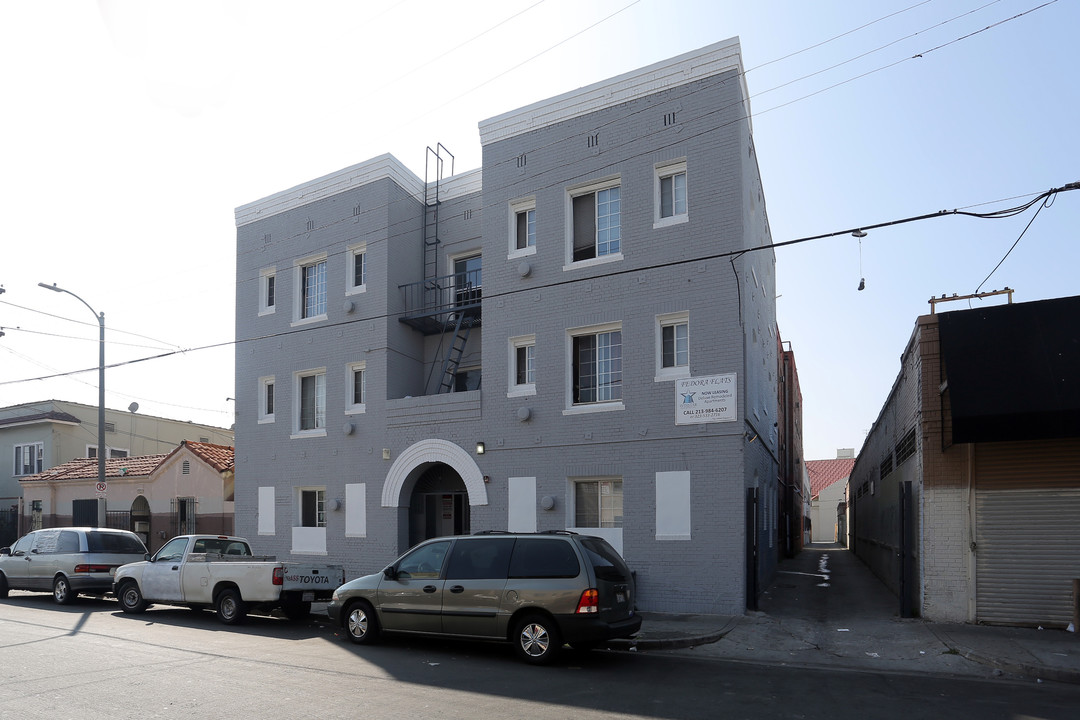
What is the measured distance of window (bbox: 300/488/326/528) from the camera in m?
21.0

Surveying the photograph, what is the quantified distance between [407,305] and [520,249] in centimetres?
412

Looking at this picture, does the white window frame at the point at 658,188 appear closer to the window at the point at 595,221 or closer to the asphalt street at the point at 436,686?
the window at the point at 595,221

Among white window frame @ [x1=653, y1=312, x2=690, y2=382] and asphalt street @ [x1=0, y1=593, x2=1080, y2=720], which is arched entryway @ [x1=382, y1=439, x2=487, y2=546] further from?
asphalt street @ [x1=0, y1=593, x2=1080, y2=720]

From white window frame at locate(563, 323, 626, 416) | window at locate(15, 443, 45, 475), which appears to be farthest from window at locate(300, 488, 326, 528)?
window at locate(15, 443, 45, 475)

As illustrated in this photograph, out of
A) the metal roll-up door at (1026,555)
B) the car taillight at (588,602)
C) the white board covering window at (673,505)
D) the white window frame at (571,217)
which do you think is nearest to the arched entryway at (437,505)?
the white board covering window at (673,505)

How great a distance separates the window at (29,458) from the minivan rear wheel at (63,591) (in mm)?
19011

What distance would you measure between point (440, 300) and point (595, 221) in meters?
5.47

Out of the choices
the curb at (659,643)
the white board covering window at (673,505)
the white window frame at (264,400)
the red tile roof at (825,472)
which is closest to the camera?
the curb at (659,643)

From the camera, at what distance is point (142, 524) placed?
1062 inches

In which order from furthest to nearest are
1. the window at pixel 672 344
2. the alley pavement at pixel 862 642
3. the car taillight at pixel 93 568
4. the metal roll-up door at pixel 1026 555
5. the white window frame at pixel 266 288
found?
the white window frame at pixel 266 288 < the car taillight at pixel 93 568 < the window at pixel 672 344 < the metal roll-up door at pixel 1026 555 < the alley pavement at pixel 862 642

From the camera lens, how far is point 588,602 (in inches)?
403

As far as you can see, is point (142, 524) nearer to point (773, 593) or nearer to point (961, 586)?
point (773, 593)

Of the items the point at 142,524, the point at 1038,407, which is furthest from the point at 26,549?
the point at 1038,407

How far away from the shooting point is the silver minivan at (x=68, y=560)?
18031mm
